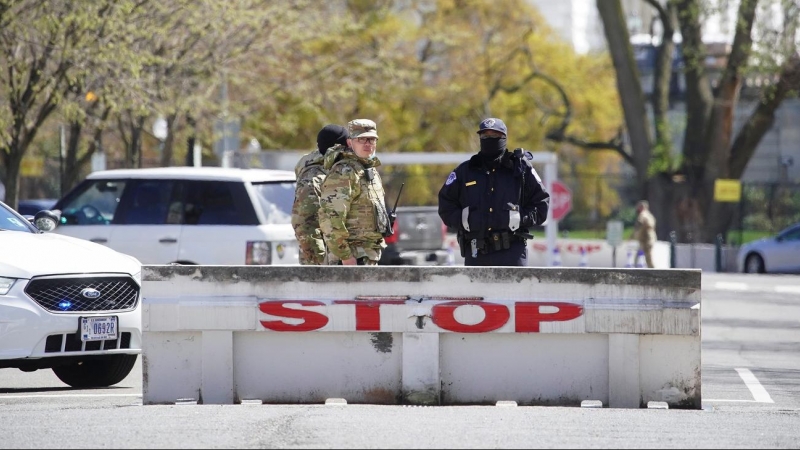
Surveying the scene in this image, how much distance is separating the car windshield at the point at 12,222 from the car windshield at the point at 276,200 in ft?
11.2

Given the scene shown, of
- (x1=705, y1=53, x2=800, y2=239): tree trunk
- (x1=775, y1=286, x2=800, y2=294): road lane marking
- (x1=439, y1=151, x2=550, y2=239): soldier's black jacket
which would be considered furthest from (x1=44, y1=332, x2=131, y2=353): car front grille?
(x1=705, y1=53, x2=800, y2=239): tree trunk

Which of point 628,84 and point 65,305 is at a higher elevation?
point 628,84

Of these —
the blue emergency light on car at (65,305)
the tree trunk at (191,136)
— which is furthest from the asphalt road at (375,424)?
the tree trunk at (191,136)

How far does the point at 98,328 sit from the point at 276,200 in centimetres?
467

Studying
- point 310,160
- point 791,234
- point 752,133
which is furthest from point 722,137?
point 310,160

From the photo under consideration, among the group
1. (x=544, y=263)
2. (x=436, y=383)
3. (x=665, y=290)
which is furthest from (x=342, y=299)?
(x=544, y=263)

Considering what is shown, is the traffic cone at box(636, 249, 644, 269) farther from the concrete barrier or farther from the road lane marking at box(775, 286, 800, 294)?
the concrete barrier

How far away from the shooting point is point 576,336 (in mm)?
8586

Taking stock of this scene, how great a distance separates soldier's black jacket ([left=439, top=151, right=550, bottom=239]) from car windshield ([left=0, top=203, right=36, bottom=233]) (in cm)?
348

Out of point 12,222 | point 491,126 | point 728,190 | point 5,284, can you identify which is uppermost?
point 491,126

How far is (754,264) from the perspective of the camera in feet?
109

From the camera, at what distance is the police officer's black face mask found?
9.35m

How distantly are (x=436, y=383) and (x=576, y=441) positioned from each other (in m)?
1.81

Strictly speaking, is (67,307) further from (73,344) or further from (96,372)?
(96,372)
